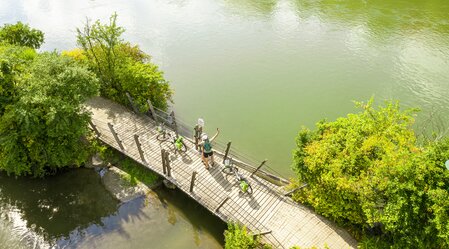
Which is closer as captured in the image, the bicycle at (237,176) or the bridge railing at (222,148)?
the bicycle at (237,176)

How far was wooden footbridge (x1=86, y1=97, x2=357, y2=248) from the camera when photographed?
1728 cm

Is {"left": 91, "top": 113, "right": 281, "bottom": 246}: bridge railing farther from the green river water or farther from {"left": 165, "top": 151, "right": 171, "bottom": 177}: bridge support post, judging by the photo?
the green river water

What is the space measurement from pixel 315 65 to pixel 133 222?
24318mm

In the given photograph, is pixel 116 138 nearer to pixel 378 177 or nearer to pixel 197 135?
pixel 197 135

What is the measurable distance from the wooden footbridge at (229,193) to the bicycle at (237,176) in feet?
1.02

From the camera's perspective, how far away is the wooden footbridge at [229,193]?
56.7 ft

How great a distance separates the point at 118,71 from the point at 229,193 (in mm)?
13111

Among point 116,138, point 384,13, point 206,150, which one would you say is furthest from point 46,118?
point 384,13

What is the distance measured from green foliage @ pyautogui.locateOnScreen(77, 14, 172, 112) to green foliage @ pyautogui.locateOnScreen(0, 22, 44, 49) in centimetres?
772

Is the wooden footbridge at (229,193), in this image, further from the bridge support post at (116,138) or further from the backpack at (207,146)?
the backpack at (207,146)

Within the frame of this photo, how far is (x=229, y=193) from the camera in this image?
19.3 metres

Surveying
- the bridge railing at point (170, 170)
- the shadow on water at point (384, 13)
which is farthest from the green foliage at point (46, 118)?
the shadow on water at point (384, 13)

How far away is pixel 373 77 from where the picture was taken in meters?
32.0

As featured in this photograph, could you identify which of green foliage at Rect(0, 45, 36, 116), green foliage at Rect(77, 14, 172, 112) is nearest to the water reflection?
green foliage at Rect(0, 45, 36, 116)
